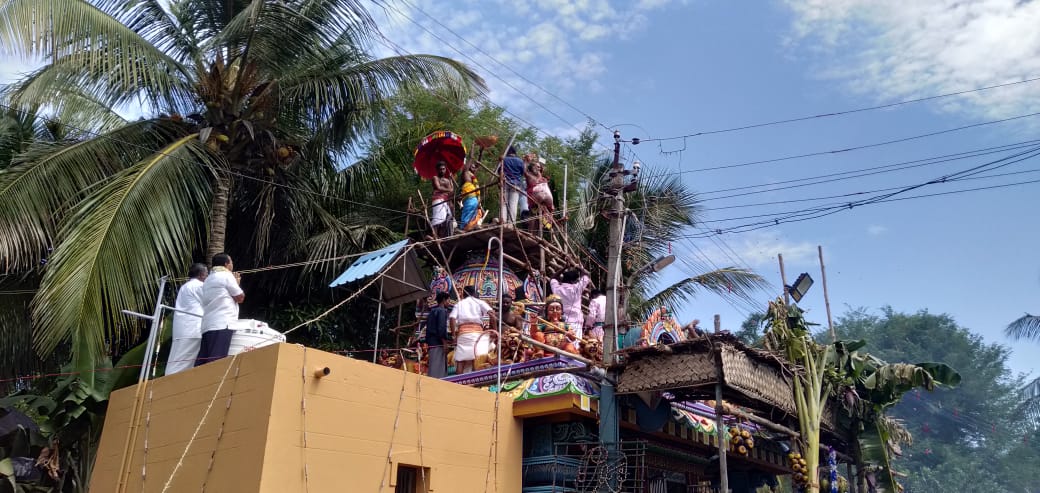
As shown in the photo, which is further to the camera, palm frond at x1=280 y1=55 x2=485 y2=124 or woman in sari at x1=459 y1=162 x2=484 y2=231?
woman in sari at x1=459 y1=162 x2=484 y2=231

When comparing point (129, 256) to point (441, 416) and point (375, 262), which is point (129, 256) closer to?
point (375, 262)

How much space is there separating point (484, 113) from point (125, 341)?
1125 cm

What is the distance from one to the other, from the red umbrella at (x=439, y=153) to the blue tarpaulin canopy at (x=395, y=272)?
113 inches

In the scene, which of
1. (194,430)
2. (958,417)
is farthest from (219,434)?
(958,417)

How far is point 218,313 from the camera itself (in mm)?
9555

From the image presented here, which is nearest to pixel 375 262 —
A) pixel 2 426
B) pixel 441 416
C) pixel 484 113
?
pixel 441 416

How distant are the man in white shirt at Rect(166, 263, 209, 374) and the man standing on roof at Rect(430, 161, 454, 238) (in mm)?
5745

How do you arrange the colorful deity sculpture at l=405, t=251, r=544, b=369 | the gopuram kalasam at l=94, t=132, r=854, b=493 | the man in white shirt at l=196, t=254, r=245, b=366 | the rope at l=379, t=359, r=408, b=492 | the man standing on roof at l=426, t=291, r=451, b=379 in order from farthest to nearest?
the colorful deity sculpture at l=405, t=251, r=544, b=369 < the man standing on roof at l=426, t=291, r=451, b=379 < the man in white shirt at l=196, t=254, r=245, b=366 < the rope at l=379, t=359, r=408, b=492 < the gopuram kalasam at l=94, t=132, r=854, b=493

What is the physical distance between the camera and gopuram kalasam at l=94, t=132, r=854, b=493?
846cm

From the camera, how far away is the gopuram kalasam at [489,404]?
27.8ft

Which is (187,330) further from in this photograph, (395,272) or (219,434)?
(395,272)

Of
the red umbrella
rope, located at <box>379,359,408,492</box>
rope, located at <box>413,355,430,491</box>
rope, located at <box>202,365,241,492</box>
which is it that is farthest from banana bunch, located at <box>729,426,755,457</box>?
Result: the red umbrella

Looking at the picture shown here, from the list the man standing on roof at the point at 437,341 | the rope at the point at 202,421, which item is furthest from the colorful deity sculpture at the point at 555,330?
the rope at the point at 202,421

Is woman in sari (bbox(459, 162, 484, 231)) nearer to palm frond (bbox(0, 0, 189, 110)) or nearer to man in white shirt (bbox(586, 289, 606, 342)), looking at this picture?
man in white shirt (bbox(586, 289, 606, 342))
